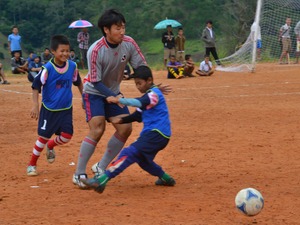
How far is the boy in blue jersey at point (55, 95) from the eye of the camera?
840 cm

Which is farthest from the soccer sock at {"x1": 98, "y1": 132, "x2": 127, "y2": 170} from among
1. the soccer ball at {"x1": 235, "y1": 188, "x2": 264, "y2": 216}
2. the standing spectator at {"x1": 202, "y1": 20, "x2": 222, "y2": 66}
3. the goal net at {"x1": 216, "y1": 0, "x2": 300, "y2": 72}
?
the standing spectator at {"x1": 202, "y1": 20, "x2": 222, "y2": 66}

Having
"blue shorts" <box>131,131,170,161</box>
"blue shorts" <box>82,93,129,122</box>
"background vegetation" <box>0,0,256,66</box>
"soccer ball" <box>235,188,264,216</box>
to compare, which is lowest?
"background vegetation" <box>0,0,256,66</box>

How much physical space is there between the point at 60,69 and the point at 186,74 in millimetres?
15668

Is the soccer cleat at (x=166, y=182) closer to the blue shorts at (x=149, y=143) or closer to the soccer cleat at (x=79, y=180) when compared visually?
the blue shorts at (x=149, y=143)

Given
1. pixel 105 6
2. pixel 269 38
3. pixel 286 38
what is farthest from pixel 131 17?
pixel 286 38

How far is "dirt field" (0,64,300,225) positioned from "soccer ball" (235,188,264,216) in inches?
3.9

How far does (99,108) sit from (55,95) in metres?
1.12

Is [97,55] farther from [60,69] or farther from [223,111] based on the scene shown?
[223,111]

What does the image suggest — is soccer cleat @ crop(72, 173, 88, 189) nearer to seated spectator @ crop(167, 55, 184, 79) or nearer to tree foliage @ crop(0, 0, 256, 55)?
seated spectator @ crop(167, 55, 184, 79)

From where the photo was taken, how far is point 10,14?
5419 cm

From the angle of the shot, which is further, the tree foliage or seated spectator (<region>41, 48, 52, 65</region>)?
the tree foliage

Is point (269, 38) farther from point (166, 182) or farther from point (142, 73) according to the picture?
point (142, 73)

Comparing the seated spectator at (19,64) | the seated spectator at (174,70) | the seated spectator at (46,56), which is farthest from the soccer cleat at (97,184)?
the seated spectator at (19,64)

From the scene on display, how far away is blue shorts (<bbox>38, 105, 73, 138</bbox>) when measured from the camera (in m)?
8.48
